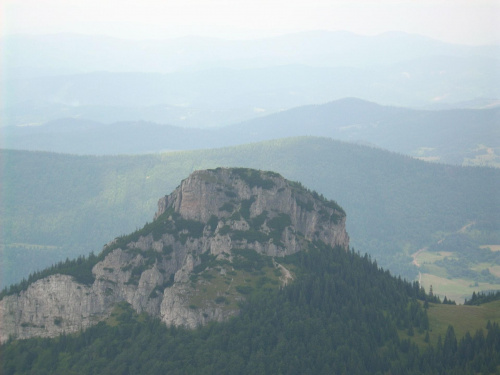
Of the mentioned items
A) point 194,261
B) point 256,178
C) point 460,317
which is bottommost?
point 460,317

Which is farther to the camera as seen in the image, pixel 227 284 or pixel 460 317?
pixel 227 284

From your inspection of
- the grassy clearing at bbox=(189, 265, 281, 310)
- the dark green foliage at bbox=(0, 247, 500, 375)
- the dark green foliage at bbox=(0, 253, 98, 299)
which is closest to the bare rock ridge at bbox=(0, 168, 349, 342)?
the grassy clearing at bbox=(189, 265, 281, 310)

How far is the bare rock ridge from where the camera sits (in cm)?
15212

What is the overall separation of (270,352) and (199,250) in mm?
32679

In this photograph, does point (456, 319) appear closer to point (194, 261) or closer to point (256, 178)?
point (194, 261)

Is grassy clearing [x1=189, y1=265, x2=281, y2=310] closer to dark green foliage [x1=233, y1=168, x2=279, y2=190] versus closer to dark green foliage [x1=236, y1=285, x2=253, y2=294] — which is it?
dark green foliage [x1=236, y1=285, x2=253, y2=294]

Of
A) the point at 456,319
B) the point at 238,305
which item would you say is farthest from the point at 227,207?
the point at 456,319

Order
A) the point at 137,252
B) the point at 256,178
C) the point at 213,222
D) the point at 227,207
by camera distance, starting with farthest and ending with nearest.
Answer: the point at 256,178 → the point at 227,207 → the point at 213,222 → the point at 137,252

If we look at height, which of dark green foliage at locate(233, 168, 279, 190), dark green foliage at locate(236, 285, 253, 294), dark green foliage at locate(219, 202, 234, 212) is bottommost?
dark green foliage at locate(236, 285, 253, 294)

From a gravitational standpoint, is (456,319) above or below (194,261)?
below

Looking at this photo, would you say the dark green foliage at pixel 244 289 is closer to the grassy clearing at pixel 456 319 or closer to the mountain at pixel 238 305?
the mountain at pixel 238 305

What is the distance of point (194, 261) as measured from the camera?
522 feet

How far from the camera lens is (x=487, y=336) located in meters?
139

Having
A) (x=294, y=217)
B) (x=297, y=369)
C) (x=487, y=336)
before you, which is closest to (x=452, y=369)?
(x=487, y=336)
